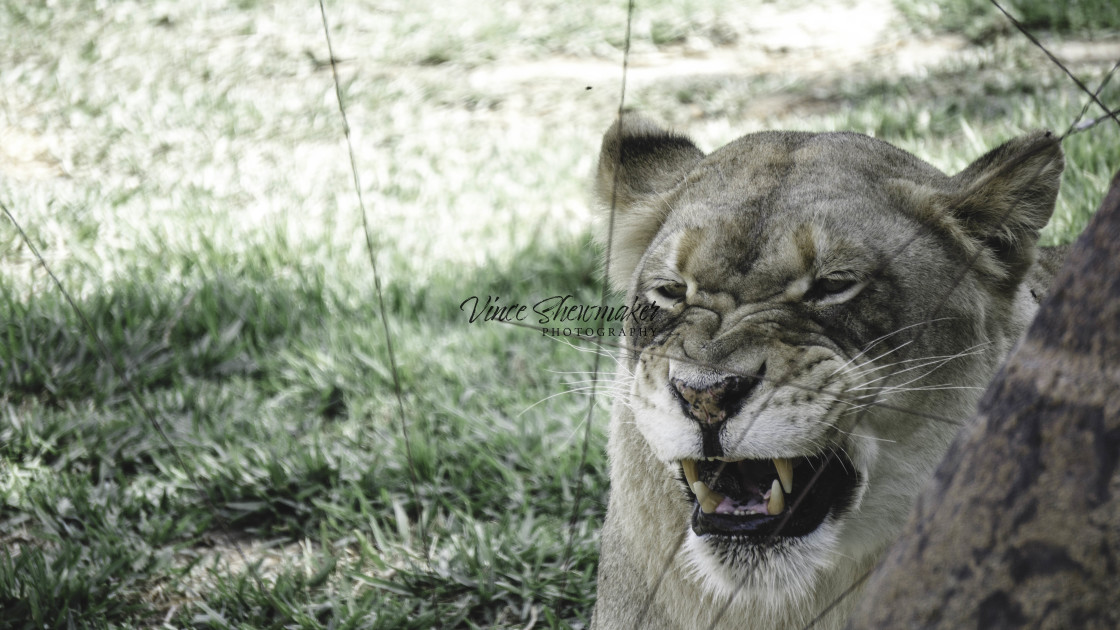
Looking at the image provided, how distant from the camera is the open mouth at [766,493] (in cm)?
202

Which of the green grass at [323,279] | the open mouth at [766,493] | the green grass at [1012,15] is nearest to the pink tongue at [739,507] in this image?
the open mouth at [766,493]

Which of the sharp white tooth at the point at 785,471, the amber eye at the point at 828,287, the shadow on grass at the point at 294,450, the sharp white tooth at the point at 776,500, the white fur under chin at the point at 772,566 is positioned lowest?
the shadow on grass at the point at 294,450

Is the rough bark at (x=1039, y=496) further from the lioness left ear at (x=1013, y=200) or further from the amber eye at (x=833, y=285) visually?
the lioness left ear at (x=1013, y=200)

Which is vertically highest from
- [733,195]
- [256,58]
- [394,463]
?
[733,195]

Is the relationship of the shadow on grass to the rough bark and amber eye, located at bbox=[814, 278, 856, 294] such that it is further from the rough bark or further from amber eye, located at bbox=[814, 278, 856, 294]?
the rough bark

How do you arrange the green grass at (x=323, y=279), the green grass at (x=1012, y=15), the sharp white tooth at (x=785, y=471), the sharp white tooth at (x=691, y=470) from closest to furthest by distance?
1. the sharp white tooth at (x=785, y=471)
2. the sharp white tooth at (x=691, y=470)
3. the green grass at (x=323, y=279)
4. the green grass at (x=1012, y=15)

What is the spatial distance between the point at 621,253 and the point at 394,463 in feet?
4.74

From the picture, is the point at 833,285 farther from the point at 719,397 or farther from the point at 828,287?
the point at 719,397

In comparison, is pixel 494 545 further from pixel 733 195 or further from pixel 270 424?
pixel 733 195

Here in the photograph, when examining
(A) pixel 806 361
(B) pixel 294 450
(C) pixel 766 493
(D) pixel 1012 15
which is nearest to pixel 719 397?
Answer: (A) pixel 806 361

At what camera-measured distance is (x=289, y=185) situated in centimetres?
614

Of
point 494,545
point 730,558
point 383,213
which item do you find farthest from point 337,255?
point 730,558

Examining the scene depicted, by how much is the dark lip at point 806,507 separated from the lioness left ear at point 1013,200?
2.05 feet

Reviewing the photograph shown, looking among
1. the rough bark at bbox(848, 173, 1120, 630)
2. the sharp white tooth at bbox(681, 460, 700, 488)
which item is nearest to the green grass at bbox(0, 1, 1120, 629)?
the sharp white tooth at bbox(681, 460, 700, 488)
